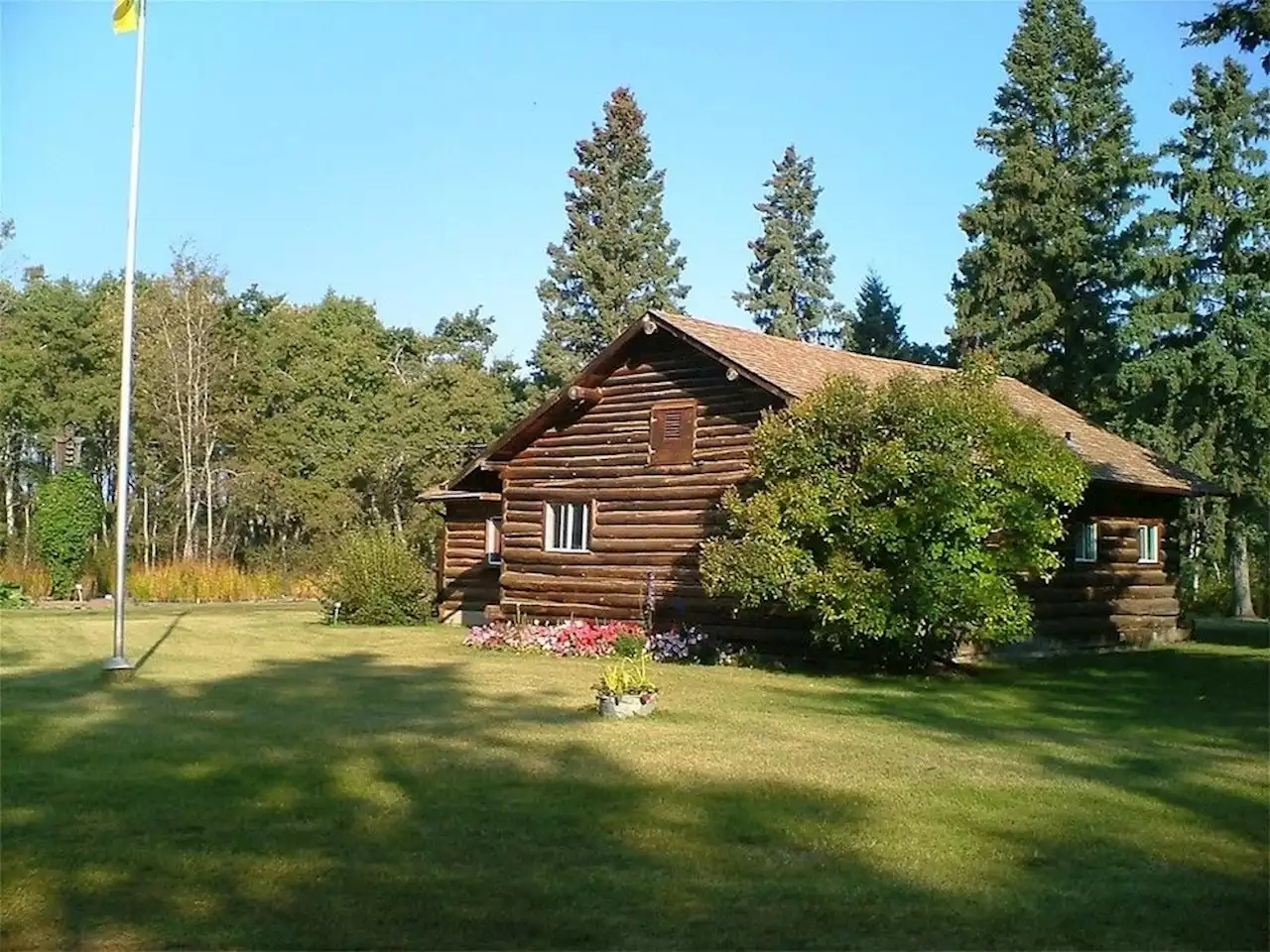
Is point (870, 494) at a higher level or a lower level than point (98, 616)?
higher

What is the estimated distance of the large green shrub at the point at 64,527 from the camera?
36281 mm

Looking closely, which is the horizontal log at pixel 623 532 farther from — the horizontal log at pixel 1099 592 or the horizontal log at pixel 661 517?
the horizontal log at pixel 1099 592

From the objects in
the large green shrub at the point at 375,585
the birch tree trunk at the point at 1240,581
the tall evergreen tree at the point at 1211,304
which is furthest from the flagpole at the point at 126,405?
the birch tree trunk at the point at 1240,581

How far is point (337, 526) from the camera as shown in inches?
2023

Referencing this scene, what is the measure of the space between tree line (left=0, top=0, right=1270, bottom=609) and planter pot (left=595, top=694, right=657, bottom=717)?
22384 millimetres

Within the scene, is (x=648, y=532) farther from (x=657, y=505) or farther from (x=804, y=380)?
(x=804, y=380)

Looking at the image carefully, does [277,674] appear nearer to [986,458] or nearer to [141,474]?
[986,458]

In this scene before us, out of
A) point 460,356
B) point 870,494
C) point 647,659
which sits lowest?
point 647,659

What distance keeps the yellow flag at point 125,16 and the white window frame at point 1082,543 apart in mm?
18053

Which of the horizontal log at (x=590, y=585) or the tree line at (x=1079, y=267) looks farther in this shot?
the tree line at (x=1079, y=267)

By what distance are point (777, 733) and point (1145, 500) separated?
675 inches

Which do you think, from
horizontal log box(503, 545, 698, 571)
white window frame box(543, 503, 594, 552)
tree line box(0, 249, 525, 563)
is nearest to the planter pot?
horizontal log box(503, 545, 698, 571)

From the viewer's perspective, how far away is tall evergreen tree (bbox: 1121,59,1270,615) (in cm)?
3328

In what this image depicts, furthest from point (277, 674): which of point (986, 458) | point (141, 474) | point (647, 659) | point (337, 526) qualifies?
point (141, 474)
